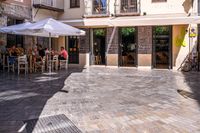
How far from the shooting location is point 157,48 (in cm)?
1777

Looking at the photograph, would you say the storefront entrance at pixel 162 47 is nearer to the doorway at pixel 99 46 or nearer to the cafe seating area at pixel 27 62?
the doorway at pixel 99 46

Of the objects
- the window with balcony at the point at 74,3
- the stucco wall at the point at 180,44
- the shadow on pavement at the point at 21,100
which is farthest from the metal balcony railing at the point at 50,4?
the shadow on pavement at the point at 21,100

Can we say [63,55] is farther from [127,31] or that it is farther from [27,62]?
[127,31]

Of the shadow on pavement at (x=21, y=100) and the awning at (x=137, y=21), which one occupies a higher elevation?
the awning at (x=137, y=21)

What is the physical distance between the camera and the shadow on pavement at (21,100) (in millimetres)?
5358

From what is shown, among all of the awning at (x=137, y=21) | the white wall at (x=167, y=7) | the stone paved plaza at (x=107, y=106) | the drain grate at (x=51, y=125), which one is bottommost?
the drain grate at (x=51, y=125)

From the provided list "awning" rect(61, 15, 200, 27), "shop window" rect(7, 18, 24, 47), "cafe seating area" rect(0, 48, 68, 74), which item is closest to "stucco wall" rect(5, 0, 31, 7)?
"shop window" rect(7, 18, 24, 47)

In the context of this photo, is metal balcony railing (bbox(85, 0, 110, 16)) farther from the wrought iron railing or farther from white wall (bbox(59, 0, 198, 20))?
the wrought iron railing

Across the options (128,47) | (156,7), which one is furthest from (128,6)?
(128,47)

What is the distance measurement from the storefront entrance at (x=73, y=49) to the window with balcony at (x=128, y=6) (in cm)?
385

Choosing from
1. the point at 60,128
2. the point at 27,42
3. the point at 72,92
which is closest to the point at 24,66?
the point at 27,42

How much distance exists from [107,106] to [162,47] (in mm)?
11810

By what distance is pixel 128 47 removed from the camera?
18.5 metres

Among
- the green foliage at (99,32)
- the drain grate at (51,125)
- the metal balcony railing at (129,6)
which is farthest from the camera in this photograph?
the green foliage at (99,32)
